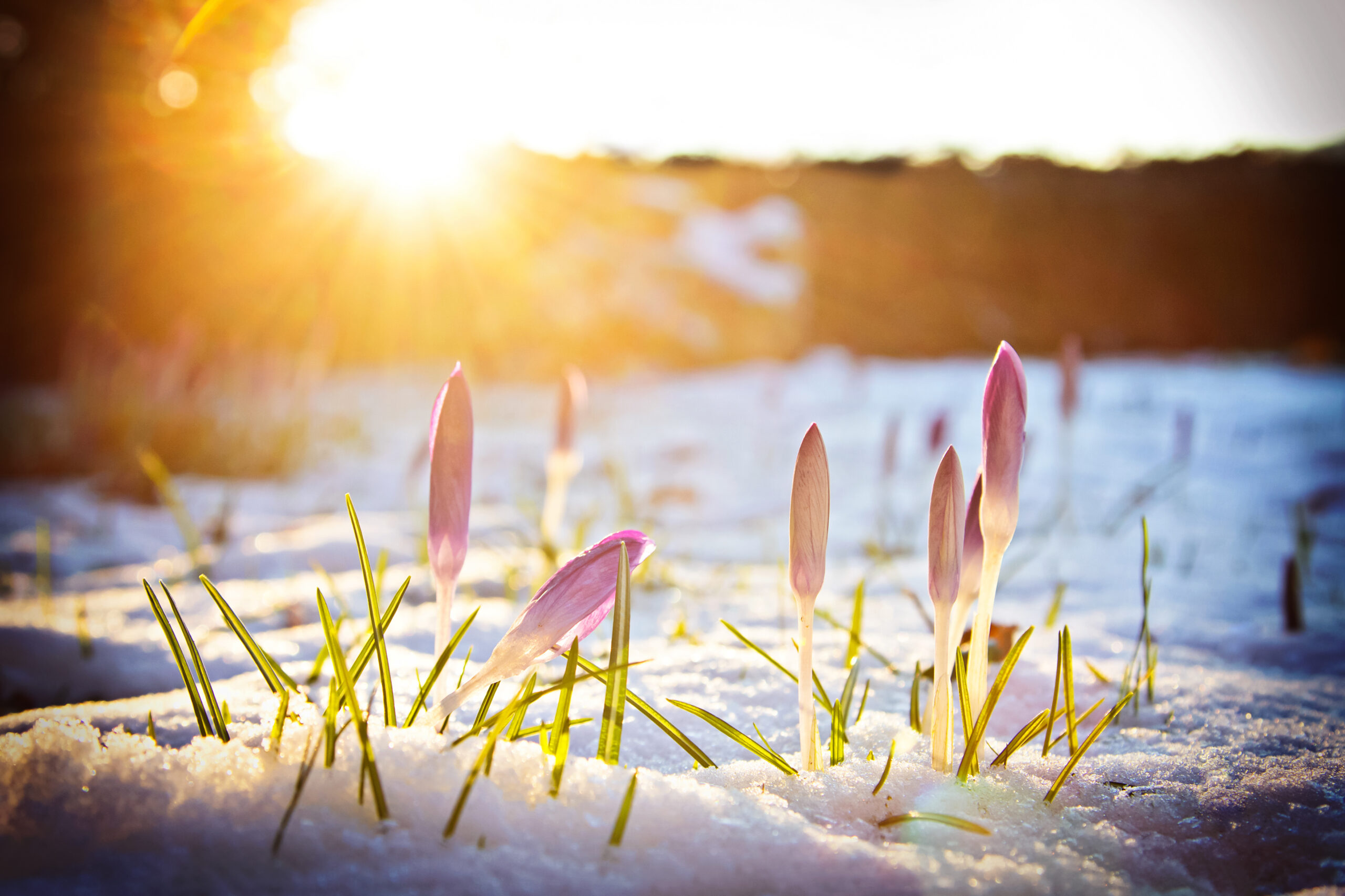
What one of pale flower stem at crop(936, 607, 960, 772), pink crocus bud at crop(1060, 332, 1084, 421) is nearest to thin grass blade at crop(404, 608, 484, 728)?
pale flower stem at crop(936, 607, 960, 772)

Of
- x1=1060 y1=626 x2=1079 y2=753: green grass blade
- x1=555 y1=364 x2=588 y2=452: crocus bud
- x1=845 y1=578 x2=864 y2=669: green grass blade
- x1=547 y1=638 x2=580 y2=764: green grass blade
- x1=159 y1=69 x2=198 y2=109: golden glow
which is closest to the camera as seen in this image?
x1=547 y1=638 x2=580 y2=764: green grass blade

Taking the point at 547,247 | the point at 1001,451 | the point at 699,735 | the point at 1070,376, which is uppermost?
the point at 547,247

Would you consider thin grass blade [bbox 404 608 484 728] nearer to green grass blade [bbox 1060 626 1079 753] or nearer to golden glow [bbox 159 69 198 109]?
green grass blade [bbox 1060 626 1079 753]

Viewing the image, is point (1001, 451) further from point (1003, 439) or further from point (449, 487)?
point (449, 487)

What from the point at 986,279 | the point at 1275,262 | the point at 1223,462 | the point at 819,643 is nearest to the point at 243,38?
the point at 819,643

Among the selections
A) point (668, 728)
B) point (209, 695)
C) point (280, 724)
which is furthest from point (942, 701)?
point (209, 695)
